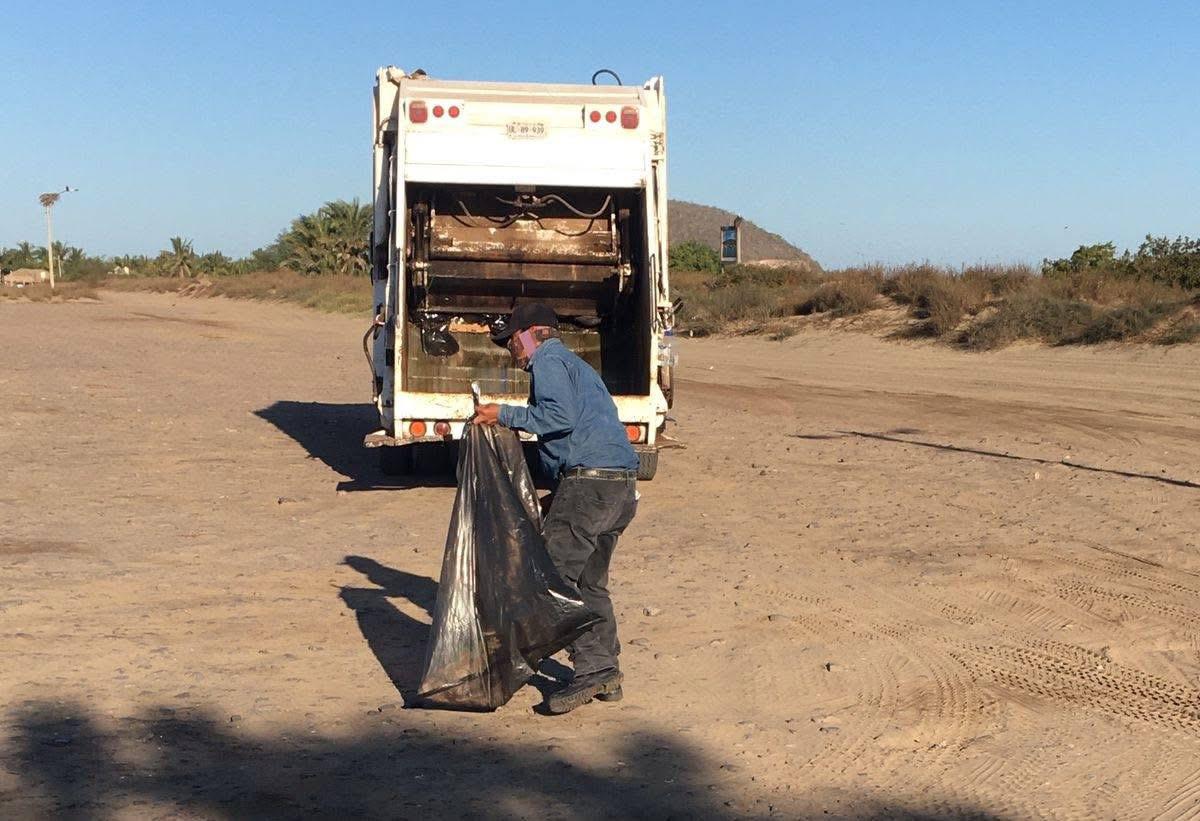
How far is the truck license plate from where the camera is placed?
1112 cm

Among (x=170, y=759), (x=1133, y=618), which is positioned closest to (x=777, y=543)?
(x=1133, y=618)

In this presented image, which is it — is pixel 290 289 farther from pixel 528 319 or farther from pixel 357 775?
pixel 357 775

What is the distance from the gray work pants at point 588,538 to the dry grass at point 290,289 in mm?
33290

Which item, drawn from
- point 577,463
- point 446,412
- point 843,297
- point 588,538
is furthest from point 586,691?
point 843,297

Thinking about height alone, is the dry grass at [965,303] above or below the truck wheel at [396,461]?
above

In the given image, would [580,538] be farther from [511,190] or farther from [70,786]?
[511,190]

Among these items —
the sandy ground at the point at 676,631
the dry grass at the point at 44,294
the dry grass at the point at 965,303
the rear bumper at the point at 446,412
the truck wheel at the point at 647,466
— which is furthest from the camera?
the dry grass at the point at 44,294

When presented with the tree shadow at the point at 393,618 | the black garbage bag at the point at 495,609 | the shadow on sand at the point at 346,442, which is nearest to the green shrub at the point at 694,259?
the shadow on sand at the point at 346,442

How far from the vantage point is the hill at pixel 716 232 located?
113m

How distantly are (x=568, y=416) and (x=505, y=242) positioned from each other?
20.6ft

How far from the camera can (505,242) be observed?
12086 millimetres

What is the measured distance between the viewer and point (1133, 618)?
7480 millimetres

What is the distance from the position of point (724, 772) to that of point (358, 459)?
884 cm

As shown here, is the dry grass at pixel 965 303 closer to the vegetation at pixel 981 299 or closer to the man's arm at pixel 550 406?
the vegetation at pixel 981 299
